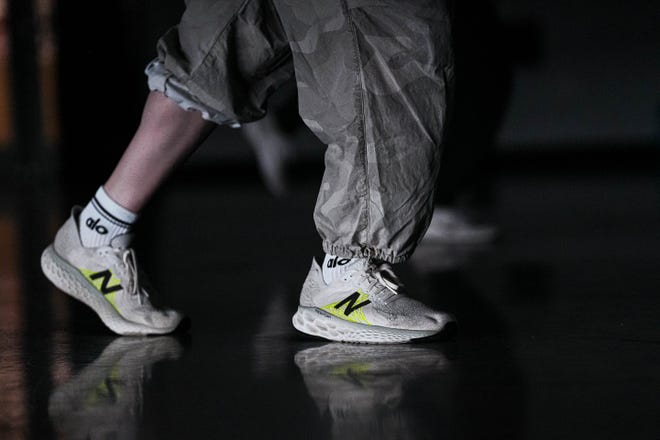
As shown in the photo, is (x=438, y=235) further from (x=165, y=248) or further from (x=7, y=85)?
(x=7, y=85)

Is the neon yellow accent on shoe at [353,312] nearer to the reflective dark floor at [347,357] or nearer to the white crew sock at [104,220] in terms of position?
the reflective dark floor at [347,357]

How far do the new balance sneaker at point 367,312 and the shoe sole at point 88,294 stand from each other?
0.22m

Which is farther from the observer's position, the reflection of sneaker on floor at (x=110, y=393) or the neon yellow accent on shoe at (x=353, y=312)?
the neon yellow accent on shoe at (x=353, y=312)

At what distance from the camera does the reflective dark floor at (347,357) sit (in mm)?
1006

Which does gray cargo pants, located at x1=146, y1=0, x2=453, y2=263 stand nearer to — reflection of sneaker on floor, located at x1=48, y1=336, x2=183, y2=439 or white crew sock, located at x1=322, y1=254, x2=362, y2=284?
white crew sock, located at x1=322, y1=254, x2=362, y2=284

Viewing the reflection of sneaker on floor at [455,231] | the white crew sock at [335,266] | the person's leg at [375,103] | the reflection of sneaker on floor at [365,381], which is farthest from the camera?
the reflection of sneaker on floor at [455,231]

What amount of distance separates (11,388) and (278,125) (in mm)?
2722

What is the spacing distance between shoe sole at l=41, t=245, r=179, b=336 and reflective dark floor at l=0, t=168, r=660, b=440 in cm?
2

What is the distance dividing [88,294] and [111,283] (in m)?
0.04

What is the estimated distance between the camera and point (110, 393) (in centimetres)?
114

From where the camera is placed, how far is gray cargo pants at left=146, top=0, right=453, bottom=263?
4.52 ft

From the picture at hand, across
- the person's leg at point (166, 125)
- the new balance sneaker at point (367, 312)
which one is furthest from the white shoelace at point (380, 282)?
the person's leg at point (166, 125)

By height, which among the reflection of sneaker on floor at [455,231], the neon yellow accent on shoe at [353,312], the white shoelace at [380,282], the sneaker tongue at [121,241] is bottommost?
the reflection of sneaker on floor at [455,231]

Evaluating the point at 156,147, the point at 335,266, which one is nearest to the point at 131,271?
the point at 156,147
